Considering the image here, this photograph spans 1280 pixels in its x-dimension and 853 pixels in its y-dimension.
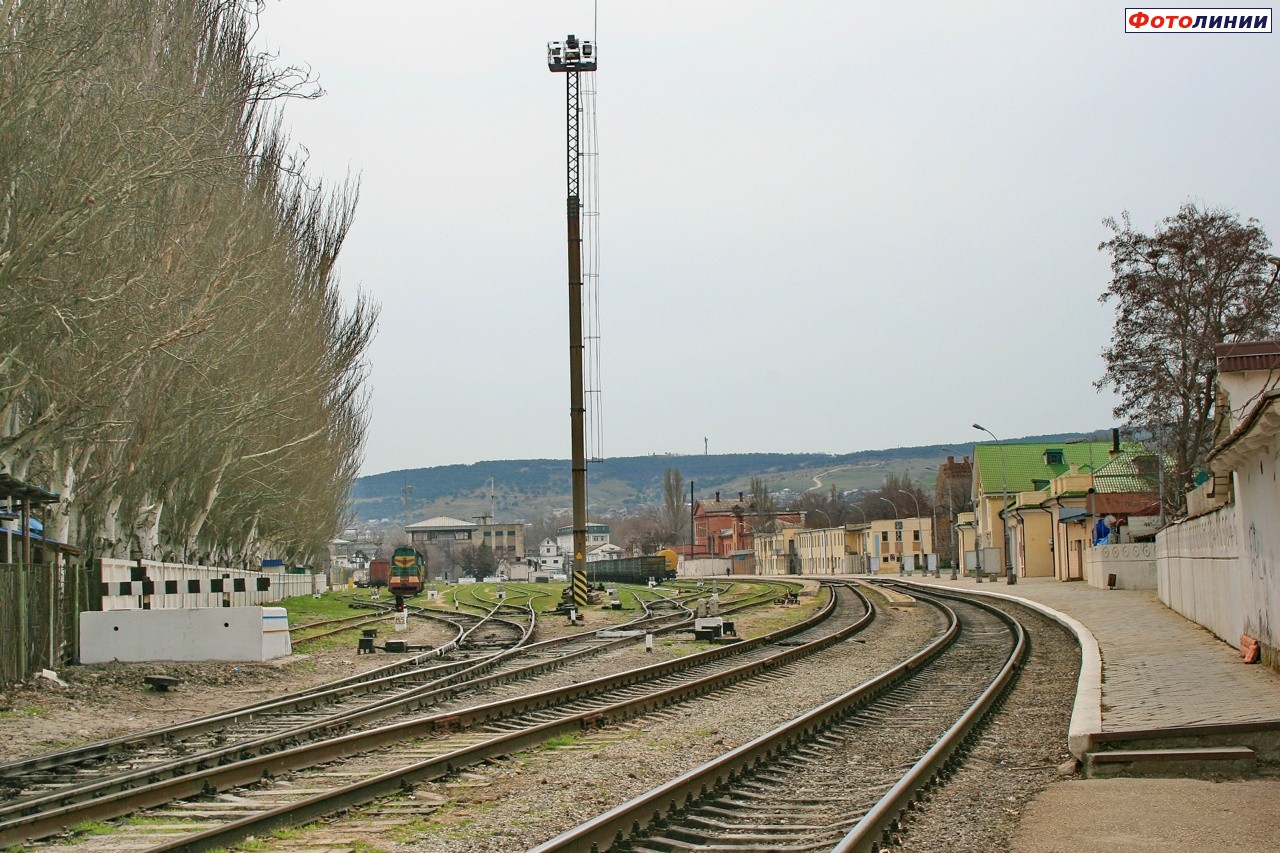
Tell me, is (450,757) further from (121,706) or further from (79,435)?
(79,435)

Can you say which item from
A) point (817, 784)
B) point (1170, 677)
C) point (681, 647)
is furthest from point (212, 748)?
point (681, 647)

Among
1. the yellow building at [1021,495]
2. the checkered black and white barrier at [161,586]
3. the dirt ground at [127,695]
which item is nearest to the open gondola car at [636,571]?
the yellow building at [1021,495]

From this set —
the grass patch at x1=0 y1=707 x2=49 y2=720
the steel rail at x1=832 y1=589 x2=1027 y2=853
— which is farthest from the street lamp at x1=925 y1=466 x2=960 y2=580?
the grass patch at x1=0 y1=707 x2=49 y2=720

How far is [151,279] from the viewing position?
24.4m

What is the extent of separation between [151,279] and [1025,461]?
77586 mm

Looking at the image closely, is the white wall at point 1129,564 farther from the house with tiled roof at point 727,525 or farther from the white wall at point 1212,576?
the house with tiled roof at point 727,525

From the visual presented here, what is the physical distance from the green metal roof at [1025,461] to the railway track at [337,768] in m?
74.9

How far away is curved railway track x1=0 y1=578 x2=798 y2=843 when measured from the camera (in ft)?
32.7

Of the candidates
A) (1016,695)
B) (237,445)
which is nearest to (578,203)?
(237,445)

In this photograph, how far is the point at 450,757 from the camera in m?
11.6

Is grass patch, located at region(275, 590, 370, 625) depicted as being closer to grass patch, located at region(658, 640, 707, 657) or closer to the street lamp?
grass patch, located at region(658, 640, 707, 657)

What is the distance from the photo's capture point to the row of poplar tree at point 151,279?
1748cm

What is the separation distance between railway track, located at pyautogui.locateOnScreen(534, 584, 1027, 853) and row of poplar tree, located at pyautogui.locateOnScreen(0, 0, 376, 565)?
1034 centimetres

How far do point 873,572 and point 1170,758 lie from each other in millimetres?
107515
